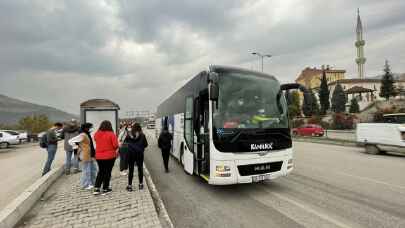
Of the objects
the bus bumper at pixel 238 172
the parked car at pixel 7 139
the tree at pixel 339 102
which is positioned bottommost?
the parked car at pixel 7 139

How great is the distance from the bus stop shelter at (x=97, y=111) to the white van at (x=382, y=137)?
1385 centimetres

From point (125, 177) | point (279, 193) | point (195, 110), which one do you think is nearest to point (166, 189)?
point (125, 177)

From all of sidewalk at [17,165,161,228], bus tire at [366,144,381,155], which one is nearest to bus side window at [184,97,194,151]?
sidewalk at [17,165,161,228]

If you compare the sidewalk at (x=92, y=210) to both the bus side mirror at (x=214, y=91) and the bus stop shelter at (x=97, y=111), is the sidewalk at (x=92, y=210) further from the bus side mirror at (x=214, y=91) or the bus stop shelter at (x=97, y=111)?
the bus stop shelter at (x=97, y=111)

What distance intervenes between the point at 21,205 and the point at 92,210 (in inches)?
54.6

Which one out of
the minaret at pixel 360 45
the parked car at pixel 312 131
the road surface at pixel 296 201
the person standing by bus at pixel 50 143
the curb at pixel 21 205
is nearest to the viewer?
the curb at pixel 21 205

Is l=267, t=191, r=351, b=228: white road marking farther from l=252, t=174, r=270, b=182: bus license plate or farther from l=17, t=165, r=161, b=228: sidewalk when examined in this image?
l=17, t=165, r=161, b=228: sidewalk

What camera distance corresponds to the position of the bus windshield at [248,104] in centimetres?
Answer: 579

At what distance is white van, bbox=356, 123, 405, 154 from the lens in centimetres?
1133

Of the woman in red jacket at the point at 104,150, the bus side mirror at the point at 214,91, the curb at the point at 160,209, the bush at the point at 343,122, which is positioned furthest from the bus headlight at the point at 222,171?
the bush at the point at 343,122

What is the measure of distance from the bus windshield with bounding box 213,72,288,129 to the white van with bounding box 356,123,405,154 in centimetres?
858

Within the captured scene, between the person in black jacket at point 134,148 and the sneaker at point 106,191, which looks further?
the person in black jacket at point 134,148

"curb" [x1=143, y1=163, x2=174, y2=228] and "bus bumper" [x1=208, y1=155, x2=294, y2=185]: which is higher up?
"bus bumper" [x1=208, y1=155, x2=294, y2=185]

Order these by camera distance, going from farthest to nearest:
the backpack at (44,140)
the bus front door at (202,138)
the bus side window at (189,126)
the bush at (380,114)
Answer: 1. the bush at (380,114)
2. the backpack at (44,140)
3. the bus side window at (189,126)
4. the bus front door at (202,138)
